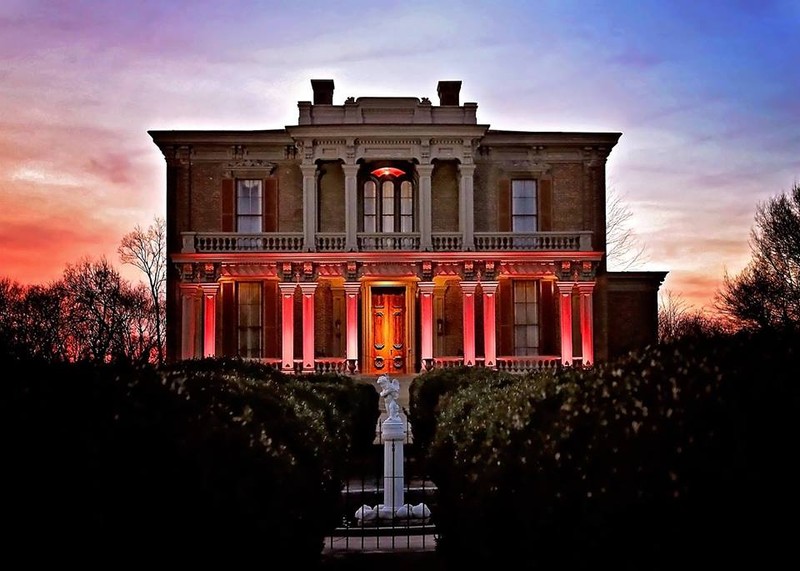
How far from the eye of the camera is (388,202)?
113ft

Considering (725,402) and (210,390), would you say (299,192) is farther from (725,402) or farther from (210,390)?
(725,402)

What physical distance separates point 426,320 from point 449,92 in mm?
10152

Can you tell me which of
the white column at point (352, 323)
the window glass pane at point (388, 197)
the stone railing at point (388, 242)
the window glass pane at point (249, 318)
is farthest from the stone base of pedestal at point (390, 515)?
the window glass pane at point (388, 197)

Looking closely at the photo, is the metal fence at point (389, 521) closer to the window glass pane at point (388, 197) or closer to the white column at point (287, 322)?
the white column at point (287, 322)

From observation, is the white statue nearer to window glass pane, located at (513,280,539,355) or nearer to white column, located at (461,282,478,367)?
white column, located at (461,282,478,367)

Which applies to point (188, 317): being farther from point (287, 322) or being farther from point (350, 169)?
point (350, 169)

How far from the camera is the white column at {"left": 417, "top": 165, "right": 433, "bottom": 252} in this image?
32.3 m

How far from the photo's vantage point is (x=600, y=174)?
34.8 m

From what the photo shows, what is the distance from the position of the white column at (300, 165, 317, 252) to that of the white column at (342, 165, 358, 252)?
4.00 feet

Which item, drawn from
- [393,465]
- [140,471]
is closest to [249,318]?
[393,465]

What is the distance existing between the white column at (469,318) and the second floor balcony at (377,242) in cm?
145

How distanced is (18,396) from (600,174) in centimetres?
3290

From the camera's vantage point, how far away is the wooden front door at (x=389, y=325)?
33.4m

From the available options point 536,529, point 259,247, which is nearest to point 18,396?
point 536,529
